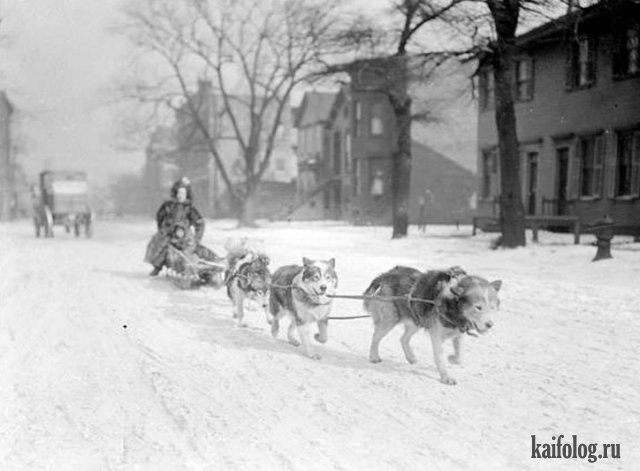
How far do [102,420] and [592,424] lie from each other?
3683 mm

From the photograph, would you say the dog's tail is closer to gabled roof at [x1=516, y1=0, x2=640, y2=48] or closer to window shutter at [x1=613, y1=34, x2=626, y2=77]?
gabled roof at [x1=516, y1=0, x2=640, y2=48]

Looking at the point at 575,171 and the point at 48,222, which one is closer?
the point at 575,171

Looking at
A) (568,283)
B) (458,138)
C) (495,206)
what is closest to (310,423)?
(568,283)

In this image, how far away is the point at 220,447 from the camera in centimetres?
445

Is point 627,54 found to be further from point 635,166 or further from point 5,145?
point 5,145

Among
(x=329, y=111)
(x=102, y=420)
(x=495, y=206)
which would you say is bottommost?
(x=102, y=420)

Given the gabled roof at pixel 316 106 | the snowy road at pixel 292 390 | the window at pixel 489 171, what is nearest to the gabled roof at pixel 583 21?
the window at pixel 489 171

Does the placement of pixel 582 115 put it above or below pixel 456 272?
above

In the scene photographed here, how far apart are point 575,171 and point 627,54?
441 centimetres

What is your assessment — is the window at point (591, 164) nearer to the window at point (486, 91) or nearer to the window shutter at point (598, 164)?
the window shutter at point (598, 164)

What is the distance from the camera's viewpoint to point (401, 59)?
22125 millimetres

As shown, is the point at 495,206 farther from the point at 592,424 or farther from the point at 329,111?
the point at 329,111

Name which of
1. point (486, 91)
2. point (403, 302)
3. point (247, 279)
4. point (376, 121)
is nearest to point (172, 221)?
point (247, 279)

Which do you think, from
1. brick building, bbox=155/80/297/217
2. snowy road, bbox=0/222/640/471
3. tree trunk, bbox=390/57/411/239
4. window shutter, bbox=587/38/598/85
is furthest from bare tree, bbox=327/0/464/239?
brick building, bbox=155/80/297/217
